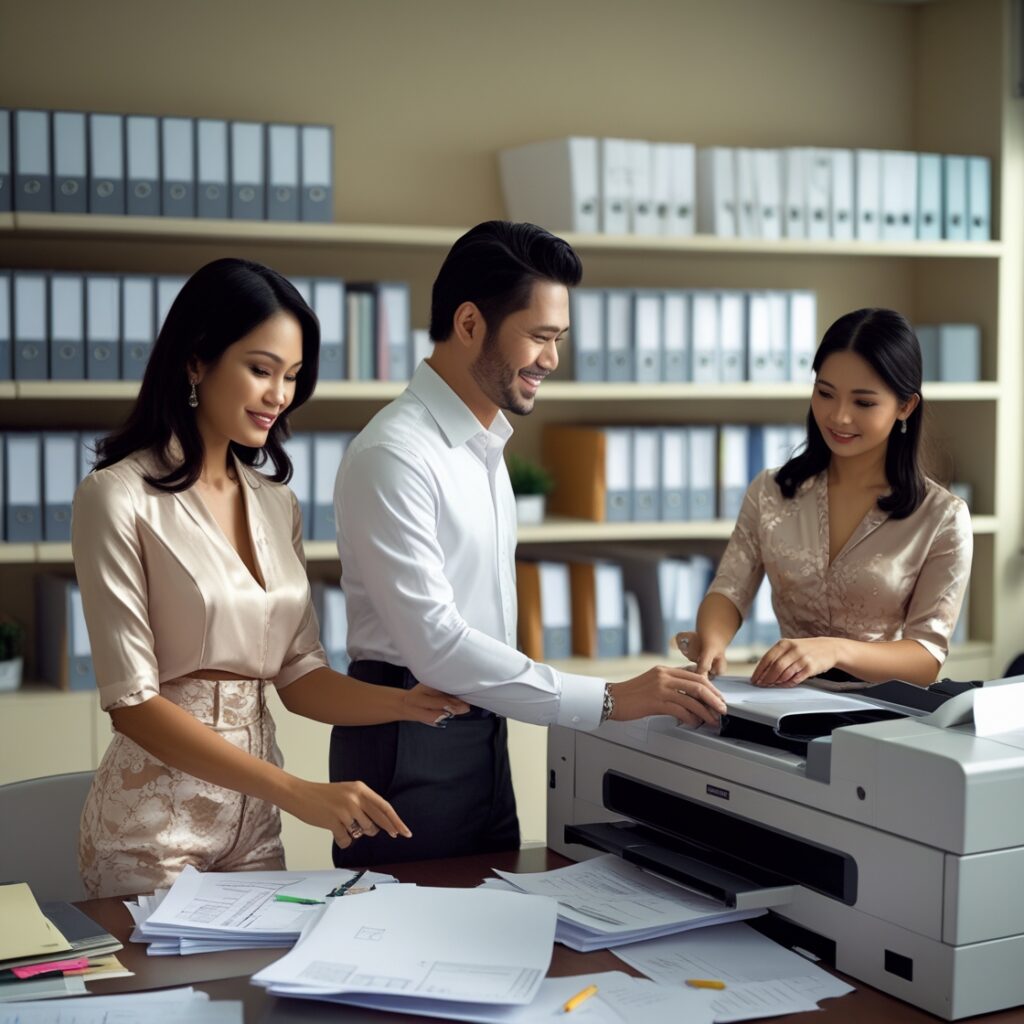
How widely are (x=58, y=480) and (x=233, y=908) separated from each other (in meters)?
1.88

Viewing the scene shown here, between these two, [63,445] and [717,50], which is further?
[717,50]

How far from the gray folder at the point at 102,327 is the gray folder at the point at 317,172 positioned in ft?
1.61

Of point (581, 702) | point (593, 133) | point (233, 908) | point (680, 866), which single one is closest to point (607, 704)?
point (581, 702)

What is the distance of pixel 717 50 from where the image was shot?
12.9 ft

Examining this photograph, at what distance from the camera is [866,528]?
2117 millimetres

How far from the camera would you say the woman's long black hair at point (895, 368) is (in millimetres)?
2105

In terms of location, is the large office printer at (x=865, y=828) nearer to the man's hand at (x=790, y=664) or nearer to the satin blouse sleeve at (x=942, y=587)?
the man's hand at (x=790, y=664)

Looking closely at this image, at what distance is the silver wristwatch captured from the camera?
1758mm

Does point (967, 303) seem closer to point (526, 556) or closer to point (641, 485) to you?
point (641, 485)

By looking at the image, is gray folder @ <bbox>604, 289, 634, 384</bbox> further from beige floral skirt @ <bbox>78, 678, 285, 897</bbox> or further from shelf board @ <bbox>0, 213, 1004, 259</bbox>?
beige floral skirt @ <bbox>78, 678, 285, 897</bbox>

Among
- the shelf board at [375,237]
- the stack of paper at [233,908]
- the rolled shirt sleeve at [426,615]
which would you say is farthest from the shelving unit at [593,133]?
the stack of paper at [233,908]

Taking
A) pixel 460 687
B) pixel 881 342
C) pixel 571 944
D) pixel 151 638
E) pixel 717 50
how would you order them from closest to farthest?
pixel 571 944, pixel 151 638, pixel 460 687, pixel 881 342, pixel 717 50

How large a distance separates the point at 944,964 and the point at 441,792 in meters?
0.80

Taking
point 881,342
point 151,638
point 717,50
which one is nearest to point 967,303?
point 717,50
